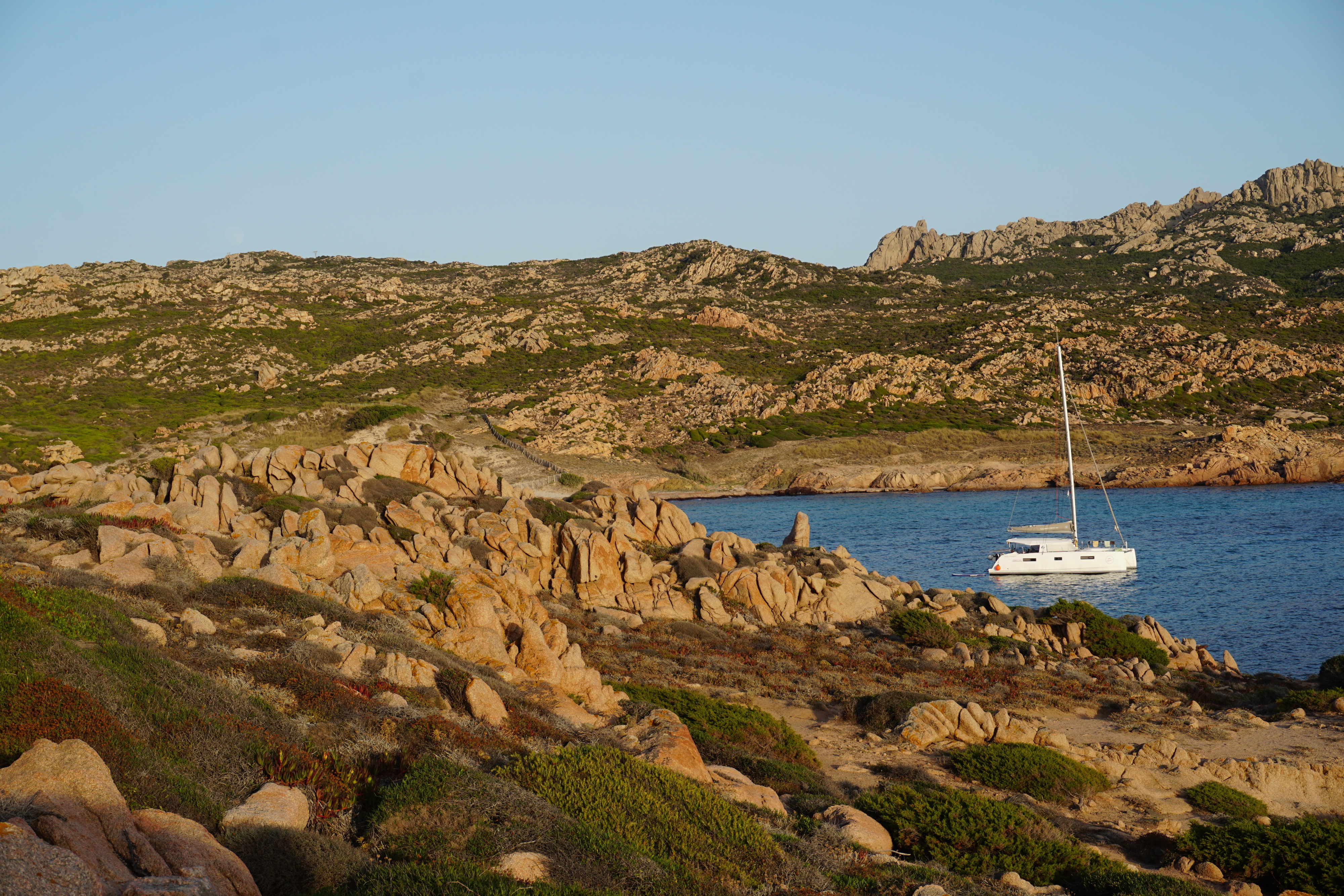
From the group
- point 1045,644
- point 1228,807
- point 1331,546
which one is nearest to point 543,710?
point 1228,807

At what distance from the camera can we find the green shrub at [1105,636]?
2655 cm

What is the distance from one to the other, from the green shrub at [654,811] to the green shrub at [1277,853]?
276 inches

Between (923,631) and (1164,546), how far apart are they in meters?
30.9

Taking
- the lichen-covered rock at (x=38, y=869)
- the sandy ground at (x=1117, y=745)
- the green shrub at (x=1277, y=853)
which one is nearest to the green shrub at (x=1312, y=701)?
the sandy ground at (x=1117, y=745)

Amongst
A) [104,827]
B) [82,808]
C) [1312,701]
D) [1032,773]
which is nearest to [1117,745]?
[1032,773]

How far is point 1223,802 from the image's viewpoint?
46.9 ft

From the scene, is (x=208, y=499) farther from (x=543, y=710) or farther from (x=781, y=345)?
(x=781, y=345)

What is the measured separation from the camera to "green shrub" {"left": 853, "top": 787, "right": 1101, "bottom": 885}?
10797mm

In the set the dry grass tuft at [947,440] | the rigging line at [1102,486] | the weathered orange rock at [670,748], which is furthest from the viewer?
the dry grass tuft at [947,440]

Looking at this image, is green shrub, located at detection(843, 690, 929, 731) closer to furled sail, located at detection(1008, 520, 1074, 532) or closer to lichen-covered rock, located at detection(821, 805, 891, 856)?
lichen-covered rock, located at detection(821, 805, 891, 856)

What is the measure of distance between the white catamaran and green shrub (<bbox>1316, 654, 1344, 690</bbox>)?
2098 centimetres

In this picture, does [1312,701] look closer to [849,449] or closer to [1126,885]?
[1126,885]

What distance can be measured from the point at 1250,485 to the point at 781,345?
57.4 m

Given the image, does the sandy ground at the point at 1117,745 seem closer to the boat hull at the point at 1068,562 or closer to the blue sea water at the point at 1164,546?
the blue sea water at the point at 1164,546
